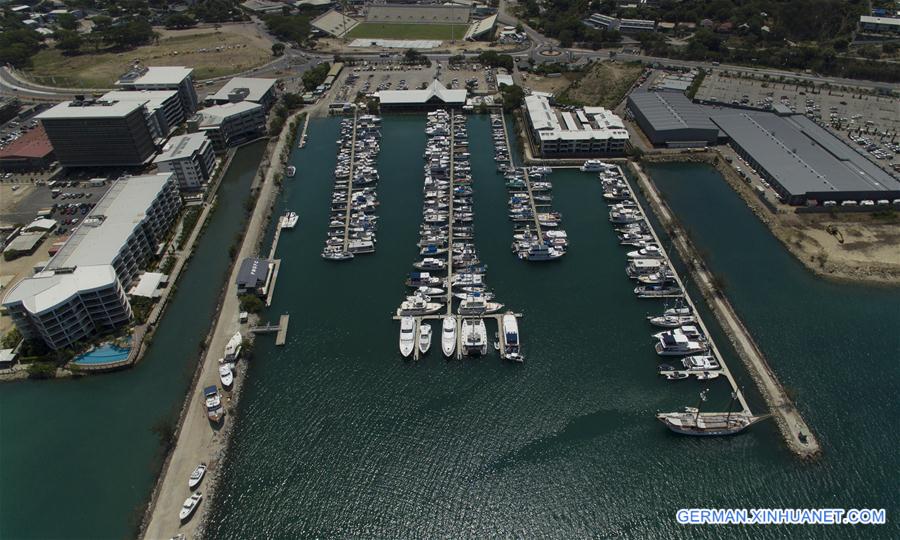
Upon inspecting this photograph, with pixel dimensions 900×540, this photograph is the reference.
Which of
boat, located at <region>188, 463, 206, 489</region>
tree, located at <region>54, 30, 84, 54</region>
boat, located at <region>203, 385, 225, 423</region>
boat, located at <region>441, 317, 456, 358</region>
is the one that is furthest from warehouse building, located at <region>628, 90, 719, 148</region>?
tree, located at <region>54, 30, 84, 54</region>

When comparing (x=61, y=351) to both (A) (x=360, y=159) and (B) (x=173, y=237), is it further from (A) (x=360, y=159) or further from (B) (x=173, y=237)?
(A) (x=360, y=159)

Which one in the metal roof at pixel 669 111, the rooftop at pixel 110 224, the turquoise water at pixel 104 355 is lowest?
the turquoise water at pixel 104 355

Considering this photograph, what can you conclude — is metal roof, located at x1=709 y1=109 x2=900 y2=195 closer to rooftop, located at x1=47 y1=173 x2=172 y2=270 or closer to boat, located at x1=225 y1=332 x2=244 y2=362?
boat, located at x1=225 y1=332 x2=244 y2=362

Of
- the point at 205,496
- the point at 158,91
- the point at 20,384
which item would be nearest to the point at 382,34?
the point at 158,91

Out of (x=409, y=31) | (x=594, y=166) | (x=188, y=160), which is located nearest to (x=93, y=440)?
(x=188, y=160)

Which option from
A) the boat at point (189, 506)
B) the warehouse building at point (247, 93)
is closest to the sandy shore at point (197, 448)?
the boat at point (189, 506)

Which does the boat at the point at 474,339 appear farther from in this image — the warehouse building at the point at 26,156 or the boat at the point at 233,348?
the warehouse building at the point at 26,156
